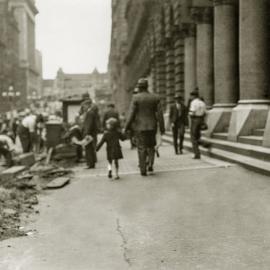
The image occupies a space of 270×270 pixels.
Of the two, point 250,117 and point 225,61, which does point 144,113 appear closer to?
point 250,117

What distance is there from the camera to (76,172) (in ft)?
42.4

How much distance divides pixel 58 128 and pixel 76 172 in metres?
6.09

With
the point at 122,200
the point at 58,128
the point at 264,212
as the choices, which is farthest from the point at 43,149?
the point at 264,212

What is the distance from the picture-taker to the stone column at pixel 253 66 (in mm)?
13617

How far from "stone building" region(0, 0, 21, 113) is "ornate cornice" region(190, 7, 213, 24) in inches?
3076

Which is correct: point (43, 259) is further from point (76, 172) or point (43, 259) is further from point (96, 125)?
point (96, 125)

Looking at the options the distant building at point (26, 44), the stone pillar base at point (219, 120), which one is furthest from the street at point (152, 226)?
the distant building at point (26, 44)

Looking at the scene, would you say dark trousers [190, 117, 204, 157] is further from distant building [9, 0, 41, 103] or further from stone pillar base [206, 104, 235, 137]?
distant building [9, 0, 41, 103]

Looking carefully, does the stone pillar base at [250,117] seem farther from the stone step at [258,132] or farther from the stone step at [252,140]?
the stone step at [252,140]

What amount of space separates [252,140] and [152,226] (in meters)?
6.83

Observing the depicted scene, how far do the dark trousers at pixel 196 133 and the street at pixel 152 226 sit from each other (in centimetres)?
336

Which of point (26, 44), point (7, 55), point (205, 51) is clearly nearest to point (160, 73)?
point (205, 51)

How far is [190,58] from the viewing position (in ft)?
76.4

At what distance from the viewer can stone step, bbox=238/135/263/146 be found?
12198 millimetres
